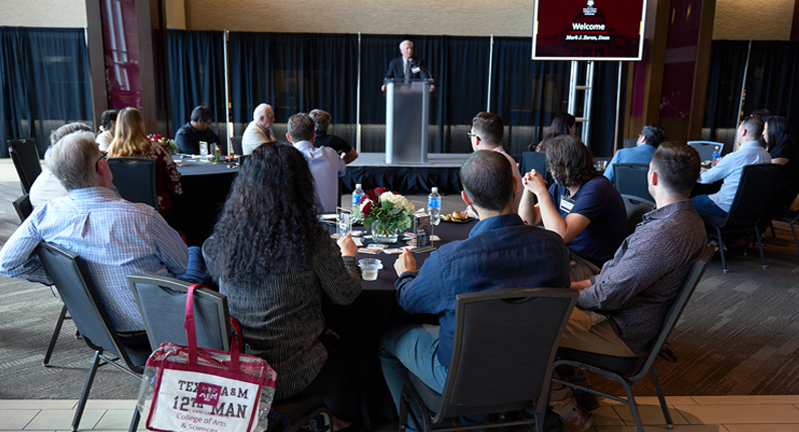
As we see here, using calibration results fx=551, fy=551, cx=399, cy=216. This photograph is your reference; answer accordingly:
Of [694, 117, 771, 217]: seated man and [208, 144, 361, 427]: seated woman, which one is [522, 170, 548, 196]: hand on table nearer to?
[208, 144, 361, 427]: seated woman

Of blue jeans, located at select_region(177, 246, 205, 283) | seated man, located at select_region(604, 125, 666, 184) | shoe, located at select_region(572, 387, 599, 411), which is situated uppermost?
seated man, located at select_region(604, 125, 666, 184)

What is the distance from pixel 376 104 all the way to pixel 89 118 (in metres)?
5.68

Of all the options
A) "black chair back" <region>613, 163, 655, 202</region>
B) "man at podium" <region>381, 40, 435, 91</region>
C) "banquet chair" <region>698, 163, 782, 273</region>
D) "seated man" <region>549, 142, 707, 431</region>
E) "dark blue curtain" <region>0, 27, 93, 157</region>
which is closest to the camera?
"seated man" <region>549, 142, 707, 431</region>

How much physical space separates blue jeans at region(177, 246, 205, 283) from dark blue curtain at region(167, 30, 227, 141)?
27.5 ft

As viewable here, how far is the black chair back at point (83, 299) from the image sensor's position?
188 cm

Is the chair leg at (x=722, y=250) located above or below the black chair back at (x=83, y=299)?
below

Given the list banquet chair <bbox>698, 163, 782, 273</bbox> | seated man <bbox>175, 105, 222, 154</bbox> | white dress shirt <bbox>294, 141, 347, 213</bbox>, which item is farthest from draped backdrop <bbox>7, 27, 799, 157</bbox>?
white dress shirt <bbox>294, 141, 347, 213</bbox>

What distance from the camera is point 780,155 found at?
5.04 m

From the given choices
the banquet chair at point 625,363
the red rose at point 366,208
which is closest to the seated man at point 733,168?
the banquet chair at point 625,363

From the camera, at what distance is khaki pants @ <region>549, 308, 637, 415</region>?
6.91 ft

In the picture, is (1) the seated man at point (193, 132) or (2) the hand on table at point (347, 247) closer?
(2) the hand on table at point (347, 247)

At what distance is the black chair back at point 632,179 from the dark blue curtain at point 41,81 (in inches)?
398

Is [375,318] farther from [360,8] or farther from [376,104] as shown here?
[360,8]

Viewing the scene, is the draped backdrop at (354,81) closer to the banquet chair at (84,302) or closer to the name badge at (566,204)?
the name badge at (566,204)
